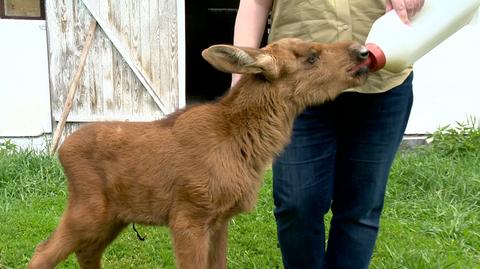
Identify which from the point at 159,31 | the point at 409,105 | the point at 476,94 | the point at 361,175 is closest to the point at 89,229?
the point at 361,175

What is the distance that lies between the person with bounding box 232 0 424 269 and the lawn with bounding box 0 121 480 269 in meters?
1.05

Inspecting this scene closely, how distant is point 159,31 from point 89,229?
4472 mm

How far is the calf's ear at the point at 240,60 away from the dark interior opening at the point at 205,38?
8.33m

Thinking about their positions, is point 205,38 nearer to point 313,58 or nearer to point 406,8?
point 313,58

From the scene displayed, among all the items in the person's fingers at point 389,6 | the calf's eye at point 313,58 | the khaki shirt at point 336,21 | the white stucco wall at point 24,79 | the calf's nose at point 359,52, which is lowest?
the white stucco wall at point 24,79

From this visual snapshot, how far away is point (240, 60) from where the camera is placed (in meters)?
2.77

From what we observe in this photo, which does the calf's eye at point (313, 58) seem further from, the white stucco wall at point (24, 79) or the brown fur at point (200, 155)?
the white stucco wall at point (24, 79)

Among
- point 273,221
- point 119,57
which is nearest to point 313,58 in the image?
point 273,221

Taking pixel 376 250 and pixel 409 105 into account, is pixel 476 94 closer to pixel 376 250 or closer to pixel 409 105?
→ pixel 376 250

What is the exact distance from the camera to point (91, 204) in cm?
314

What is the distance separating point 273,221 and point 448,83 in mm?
3689

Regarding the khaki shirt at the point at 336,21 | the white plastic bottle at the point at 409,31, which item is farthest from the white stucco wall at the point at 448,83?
the white plastic bottle at the point at 409,31

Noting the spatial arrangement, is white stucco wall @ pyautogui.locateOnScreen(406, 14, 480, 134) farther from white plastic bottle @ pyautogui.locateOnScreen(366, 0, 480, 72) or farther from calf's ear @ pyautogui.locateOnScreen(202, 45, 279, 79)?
calf's ear @ pyautogui.locateOnScreen(202, 45, 279, 79)

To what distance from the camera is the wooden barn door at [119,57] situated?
714cm
